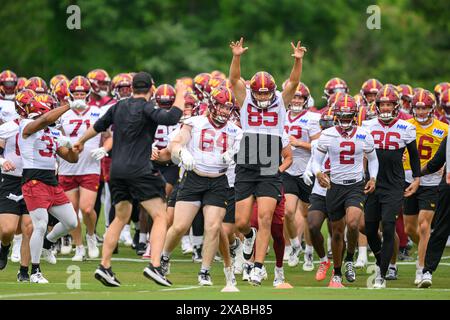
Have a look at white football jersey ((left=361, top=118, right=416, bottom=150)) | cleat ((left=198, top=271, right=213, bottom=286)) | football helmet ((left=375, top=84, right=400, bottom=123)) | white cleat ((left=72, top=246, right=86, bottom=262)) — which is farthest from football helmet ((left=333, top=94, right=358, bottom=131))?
white cleat ((left=72, top=246, right=86, bottom=262))

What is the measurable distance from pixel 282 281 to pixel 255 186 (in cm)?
119

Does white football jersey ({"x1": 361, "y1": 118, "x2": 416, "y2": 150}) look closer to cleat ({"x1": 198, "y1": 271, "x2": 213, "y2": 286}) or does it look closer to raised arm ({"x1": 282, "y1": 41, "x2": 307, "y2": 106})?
raised arm ({"x1": 282, "y1": 41, "x2": 307, "y2": 106})

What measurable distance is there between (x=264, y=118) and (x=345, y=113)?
100cm

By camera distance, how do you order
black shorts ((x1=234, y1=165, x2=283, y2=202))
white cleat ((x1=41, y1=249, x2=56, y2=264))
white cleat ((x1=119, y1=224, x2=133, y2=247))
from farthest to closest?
white cleat ((x1=119, y1=224, x2=133, y2=247)), white cleat ((x1=41, y1=249, x2=56, y2=264)), black shorts ((x1=234, y1=165, x2=283, y2=202))

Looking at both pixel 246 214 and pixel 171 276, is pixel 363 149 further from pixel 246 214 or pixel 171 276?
pixel 171 276

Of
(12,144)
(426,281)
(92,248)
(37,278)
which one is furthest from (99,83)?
(426,281)

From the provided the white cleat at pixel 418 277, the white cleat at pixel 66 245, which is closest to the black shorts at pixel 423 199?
the white cleat at pixel 418 277

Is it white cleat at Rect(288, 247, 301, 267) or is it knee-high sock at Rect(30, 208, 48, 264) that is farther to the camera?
white cleat at Rect(288, 247, 301, 267)

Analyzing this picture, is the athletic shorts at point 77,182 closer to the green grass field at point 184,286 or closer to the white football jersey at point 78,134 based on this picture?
the white football jersey at point 78,134

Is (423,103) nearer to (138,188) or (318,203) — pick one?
(318,203)

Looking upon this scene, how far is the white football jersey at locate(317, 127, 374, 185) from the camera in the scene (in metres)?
15.6

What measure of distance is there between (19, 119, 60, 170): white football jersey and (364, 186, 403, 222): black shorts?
389 centimetres

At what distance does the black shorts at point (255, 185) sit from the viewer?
1515 centimetres

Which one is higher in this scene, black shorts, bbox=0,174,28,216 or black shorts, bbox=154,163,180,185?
black shorts, bbox=154,163,180,185
